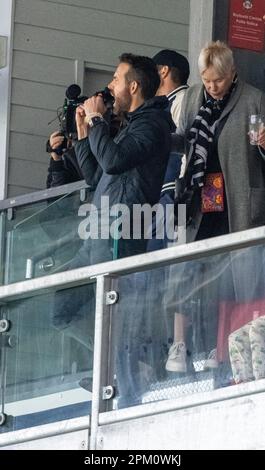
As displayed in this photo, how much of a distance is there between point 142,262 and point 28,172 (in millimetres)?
5665

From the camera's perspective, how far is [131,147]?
9430 millimetres

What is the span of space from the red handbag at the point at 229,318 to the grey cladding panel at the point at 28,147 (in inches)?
237

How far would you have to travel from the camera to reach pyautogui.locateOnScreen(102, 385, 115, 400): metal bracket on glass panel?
26.8ft

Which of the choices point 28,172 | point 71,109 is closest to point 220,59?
point 71,109

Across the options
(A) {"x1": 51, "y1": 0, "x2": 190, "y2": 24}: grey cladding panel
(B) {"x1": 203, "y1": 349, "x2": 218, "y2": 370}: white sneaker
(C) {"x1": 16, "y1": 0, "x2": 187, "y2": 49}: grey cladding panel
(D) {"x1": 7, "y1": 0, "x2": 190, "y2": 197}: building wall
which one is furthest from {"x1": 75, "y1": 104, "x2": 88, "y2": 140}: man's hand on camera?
A: (A) {"x1": 51, "y1": 0, "x2": 190, "y2": 24}: grey cladding panel

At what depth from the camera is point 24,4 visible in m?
13.9

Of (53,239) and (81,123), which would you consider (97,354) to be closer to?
(81,123)

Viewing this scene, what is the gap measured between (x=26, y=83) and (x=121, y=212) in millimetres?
4412

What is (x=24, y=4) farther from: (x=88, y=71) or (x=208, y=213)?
(x=208, y=213)

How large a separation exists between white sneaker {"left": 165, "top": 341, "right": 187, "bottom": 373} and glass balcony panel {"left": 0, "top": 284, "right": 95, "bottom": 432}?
48 cm

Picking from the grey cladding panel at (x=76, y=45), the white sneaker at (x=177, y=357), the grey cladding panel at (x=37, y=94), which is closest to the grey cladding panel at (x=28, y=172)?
the grey cladding panel at (x=37, y=94)

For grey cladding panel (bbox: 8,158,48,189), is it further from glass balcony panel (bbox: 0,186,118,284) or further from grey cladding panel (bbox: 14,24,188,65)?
glass balcony panel (bbox: 0,186,118,284)

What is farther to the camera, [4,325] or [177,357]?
[4,325]
